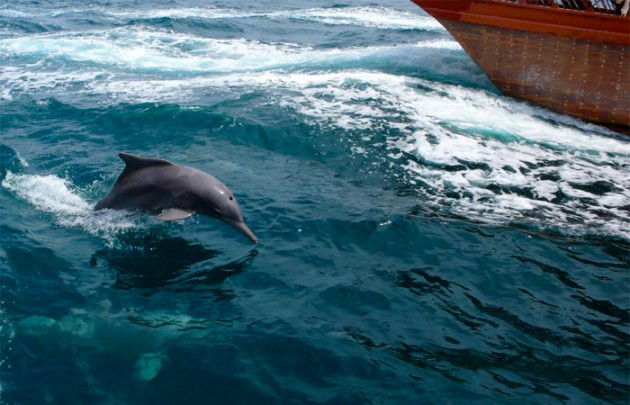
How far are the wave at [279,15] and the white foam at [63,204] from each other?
21193mm

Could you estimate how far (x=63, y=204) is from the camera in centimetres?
1212

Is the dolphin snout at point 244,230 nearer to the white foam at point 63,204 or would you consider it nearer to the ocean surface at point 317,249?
the ocean surface at point 317,249

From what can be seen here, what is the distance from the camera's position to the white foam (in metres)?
11.1

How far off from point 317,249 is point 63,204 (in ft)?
17.2

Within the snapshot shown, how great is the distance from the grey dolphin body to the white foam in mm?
295

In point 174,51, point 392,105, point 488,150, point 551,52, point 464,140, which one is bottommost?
point 488,150

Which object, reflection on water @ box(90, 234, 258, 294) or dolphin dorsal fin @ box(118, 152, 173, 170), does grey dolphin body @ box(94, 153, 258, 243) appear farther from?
reflection on water @ box(90, 234, 258, 294)

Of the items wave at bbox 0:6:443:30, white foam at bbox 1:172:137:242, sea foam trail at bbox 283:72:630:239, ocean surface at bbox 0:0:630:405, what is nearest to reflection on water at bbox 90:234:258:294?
ocean surface at bbox 0:0:630:405

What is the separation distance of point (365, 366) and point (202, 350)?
7.13 feet

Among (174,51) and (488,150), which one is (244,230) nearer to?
(488,150)

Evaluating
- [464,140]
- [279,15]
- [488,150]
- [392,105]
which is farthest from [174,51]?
[488,150]

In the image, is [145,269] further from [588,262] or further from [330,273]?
[588,262]

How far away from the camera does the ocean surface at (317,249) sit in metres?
7.80

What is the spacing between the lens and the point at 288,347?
326 inches
